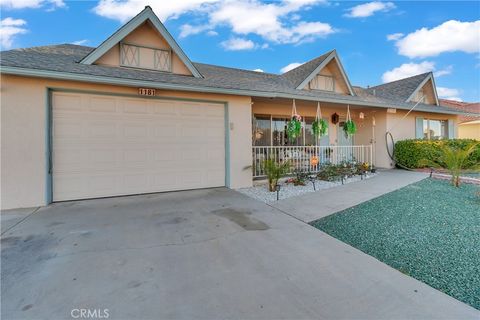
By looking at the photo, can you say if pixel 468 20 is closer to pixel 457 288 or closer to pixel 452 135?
pixel 452 135

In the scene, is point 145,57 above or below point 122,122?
above

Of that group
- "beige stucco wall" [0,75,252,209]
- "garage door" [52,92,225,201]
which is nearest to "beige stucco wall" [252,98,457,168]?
"garage door" [52,92,225,201]

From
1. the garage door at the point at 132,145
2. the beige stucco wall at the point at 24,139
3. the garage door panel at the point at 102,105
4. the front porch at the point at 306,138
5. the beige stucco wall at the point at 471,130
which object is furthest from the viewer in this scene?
the beige stucco wall at the point at 471,130

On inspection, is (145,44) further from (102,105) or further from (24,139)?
(24,139)

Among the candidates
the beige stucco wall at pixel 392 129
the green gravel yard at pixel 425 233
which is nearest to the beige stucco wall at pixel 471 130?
the beige stucco wall at pixel 392 129

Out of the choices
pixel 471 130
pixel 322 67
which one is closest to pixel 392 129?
pixel 322 67

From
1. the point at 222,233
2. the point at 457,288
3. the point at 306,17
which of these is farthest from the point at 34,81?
the point at 306,17

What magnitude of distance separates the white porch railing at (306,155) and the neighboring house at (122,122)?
0.07 meters

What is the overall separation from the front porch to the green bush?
4.25 ft

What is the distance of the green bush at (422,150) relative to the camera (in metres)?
9.29

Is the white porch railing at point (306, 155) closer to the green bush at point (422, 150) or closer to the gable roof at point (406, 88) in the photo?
the green bush at point (422, 150)

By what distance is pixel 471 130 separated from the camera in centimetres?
1952

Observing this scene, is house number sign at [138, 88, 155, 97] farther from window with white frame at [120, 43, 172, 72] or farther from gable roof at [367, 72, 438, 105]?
gable roof at [367, 72, 438, 105]

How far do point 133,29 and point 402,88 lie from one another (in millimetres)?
13176
